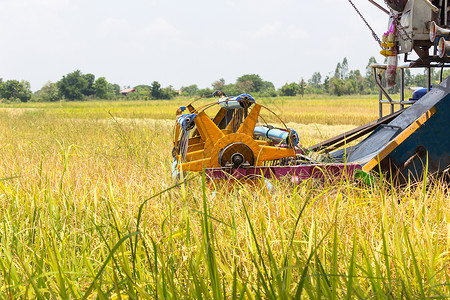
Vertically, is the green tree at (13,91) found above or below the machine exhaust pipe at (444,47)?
above

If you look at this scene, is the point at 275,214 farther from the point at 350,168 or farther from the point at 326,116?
the point at 326,116

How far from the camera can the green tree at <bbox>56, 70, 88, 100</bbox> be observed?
90625 mm

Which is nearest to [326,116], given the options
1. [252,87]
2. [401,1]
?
[401,1]

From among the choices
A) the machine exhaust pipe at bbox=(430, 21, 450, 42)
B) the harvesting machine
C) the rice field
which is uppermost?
the machine exhaust pipe at bbox=(430, 21, 450, 42)

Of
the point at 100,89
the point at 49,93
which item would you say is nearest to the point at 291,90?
the point at 100,89

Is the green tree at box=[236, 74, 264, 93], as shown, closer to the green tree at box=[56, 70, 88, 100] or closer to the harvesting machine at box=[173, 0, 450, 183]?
the green tree at box=[56, 70, 88, 100]

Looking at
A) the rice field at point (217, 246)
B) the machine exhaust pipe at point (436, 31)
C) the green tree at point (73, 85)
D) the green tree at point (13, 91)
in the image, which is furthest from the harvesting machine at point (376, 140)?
the green tree at point (13, 91)

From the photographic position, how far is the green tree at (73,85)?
297 ft

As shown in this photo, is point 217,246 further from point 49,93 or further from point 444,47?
point 49,93

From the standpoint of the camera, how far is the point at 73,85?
92438mm

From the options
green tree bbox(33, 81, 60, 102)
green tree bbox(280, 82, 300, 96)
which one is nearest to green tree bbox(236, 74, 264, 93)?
green tree bbox(280, 82, 300, 96)

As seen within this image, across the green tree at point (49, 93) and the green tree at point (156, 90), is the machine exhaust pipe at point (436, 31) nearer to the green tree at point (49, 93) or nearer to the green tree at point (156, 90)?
the green tree at point (156, 90)

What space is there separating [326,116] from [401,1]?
15410 millimetres

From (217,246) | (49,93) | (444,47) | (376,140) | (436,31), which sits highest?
(49,93)
